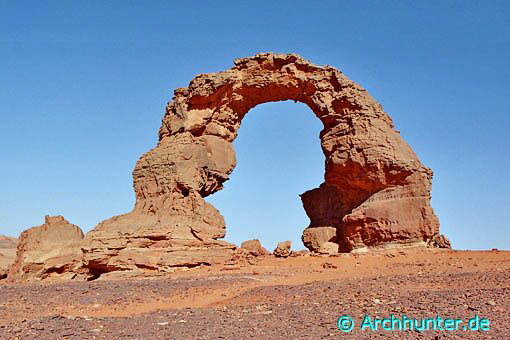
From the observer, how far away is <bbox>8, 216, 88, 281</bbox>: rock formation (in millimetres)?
17000

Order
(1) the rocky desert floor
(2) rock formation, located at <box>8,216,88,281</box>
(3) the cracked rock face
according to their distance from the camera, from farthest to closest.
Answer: (2) rock formation, located at <box>8,216,88,281</box>, (3) the cracked rock face, (1) the rocky desert floor

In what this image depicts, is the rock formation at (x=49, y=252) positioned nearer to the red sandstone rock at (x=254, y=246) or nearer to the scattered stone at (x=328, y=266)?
the red sandstone rock at (x=254, y=246)

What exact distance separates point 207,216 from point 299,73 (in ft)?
21.0

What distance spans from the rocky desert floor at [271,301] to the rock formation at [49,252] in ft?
13.4

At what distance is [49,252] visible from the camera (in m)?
17.7

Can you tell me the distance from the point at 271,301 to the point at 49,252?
11953 mm

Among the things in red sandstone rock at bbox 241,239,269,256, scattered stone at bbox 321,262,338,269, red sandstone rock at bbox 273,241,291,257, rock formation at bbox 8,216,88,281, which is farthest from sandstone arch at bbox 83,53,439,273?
scattered stone at bbox 321,262,338,269

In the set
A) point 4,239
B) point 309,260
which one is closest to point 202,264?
point 309,260

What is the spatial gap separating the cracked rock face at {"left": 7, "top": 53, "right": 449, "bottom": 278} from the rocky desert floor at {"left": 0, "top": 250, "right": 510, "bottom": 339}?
3.83 ft

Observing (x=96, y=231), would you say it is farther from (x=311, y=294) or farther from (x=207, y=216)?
(x=311, y=294)

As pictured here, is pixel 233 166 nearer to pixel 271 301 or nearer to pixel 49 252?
pixel 49 252

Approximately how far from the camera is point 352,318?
21.1 ft

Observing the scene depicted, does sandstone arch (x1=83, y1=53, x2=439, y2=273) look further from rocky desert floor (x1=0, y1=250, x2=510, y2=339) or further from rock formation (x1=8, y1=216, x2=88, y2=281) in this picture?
rock formation (x1=8, y1=216, x2=88, y2=281)

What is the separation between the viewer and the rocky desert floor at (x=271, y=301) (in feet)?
20.6
